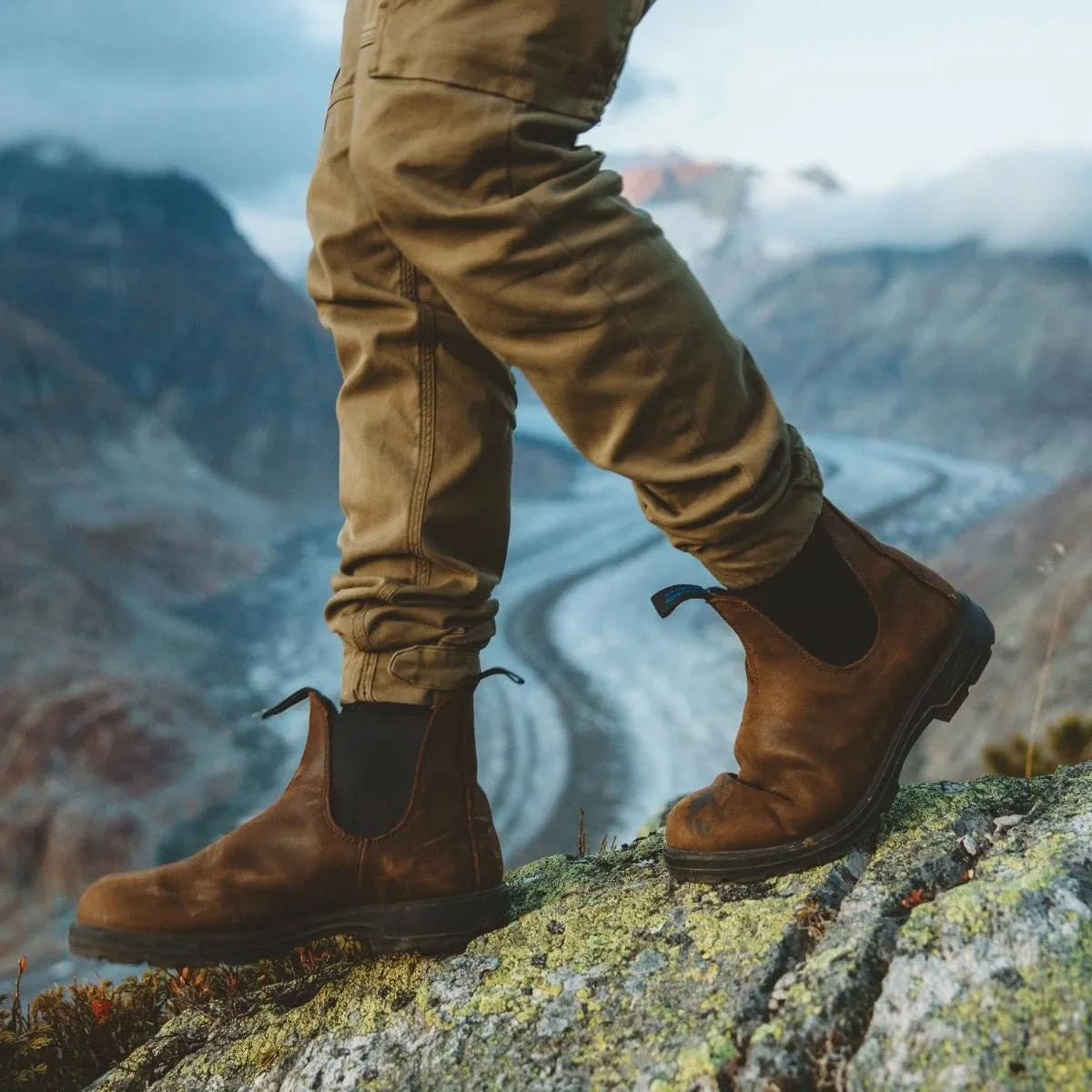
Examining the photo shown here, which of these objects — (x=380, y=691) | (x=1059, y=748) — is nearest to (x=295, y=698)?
(x=380, y=691)

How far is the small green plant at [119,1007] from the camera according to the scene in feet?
5.33

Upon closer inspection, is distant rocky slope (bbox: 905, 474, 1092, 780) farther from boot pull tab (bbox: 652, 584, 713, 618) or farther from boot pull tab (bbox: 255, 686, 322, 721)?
boot pull tab (bbox: 255, 686, 322, 721)

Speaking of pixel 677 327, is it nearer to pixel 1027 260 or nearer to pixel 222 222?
pixel 222 222

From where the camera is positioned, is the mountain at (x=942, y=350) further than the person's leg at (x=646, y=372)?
Yes

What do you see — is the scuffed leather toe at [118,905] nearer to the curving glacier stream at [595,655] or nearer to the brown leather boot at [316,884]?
the brown leather boot at [316,884]

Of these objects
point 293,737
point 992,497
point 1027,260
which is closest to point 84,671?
point 293,737

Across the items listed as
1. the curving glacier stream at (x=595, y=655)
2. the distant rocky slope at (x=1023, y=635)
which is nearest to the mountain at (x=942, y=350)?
the curving glacier stream at (x=595, y=655)

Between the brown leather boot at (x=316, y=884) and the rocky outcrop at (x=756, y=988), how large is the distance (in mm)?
91

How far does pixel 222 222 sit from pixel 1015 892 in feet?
241

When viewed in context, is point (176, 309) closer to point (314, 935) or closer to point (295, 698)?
point (295, 698)

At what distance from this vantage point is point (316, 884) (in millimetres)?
1431

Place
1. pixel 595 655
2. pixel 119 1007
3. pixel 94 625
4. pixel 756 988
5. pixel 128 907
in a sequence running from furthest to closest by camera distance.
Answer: pixel 94 625 < pixel 595 655 < pixel 119 1007 < pixel 128 907 < pixel 756 988

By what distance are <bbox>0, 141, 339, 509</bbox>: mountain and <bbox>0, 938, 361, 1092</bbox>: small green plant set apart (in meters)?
51.9

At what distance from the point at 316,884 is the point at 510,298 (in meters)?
0.81
